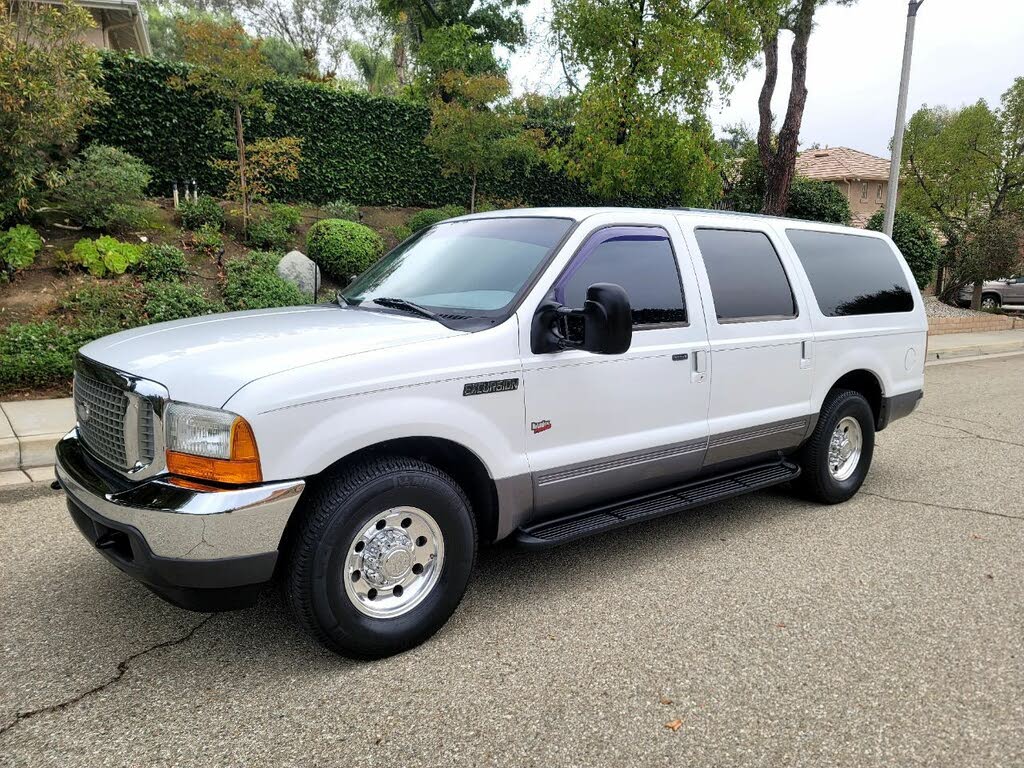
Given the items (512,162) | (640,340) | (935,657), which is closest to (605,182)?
(512,162)

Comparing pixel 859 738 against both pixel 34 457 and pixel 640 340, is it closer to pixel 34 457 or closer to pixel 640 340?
pixel 640 340

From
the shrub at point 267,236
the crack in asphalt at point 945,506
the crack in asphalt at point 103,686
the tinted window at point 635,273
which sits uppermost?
the shrub at point 267,236

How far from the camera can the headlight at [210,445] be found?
2.70m

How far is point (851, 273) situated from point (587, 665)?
11.6ft

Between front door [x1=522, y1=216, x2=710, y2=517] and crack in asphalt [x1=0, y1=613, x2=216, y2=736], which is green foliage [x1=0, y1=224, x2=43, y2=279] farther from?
front door [x1=522, y1=216, x2=710, y2=517]

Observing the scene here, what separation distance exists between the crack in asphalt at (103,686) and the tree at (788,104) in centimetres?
1793

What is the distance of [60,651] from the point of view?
3.17m

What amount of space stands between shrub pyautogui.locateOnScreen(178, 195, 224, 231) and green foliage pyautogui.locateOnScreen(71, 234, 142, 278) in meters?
1.91

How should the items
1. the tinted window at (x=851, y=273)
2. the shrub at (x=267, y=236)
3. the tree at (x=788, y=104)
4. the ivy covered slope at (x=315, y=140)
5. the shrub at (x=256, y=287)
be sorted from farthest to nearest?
the tree at (x=788, y=104), the ivy covered slope at (x=315, y=140), the shrub at (x=267, y=236), the shrub at (x=256, y=287), the tinted window at (x=851, y=273)

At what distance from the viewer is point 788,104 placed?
18047 millimetres

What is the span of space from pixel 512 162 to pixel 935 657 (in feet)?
49.5

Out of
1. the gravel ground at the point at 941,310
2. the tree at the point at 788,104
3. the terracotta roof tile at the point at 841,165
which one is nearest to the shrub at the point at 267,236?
the tree at the point at 788,104

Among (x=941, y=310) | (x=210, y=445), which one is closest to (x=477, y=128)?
(x=210, y=445)

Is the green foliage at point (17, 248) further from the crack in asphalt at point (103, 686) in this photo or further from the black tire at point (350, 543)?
the black tire at point (350, 543)
